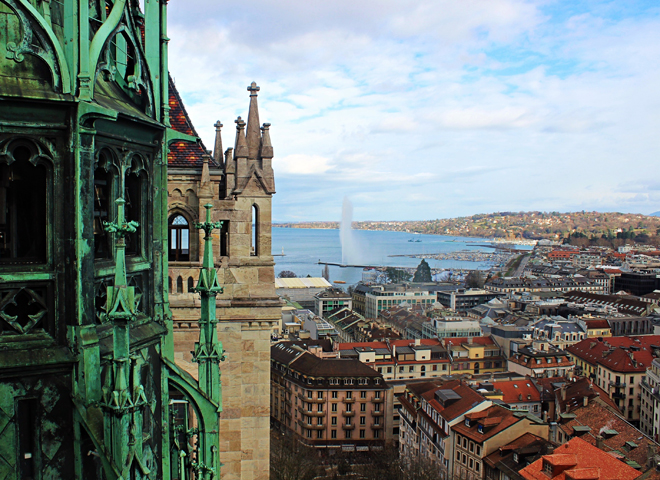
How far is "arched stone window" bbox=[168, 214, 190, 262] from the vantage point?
48.3 feet

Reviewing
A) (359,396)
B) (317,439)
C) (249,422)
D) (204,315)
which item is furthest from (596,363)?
(204,315)

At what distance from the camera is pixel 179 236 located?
14.9m

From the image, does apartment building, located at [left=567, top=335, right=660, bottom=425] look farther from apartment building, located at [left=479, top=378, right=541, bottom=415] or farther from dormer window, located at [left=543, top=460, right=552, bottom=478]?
dormer window, located at [left=543, top=460, right=552, bottom=478]

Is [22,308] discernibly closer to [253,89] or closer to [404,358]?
[253,89]

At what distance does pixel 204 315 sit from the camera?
7098 millimetres

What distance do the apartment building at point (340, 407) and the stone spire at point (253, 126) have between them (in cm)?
5464

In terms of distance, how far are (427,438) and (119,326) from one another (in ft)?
180

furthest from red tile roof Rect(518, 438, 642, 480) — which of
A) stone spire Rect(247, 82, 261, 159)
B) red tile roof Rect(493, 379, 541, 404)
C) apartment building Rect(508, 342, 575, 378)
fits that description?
apartment building Rect(508, 342, 575, 378)

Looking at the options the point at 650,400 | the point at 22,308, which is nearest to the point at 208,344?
the point at 22,308

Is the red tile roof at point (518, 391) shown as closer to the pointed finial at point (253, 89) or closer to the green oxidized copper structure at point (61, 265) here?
the pointed finial at point (253, 89)

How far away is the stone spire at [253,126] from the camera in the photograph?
15.5m

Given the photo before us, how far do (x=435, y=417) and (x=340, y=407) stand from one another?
1460 cm

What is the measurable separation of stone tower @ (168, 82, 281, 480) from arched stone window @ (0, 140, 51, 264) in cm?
915

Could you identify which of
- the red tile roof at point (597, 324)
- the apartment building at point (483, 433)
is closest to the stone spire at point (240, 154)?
the apartment building at point (483, 433)
